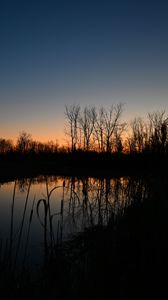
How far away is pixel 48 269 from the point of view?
2.98 meters

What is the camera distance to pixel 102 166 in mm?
29094

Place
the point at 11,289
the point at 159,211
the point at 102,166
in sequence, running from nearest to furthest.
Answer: the point at 11,289 → the point at 159,211 → the point at 102,166

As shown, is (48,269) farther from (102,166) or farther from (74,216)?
(102,166)

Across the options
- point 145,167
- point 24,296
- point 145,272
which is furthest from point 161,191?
point 24,296

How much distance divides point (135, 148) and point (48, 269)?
4.36 m

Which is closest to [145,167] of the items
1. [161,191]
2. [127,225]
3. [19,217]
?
[161,191]

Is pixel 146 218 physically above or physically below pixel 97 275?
above

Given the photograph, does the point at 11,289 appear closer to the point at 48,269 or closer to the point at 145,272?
the point at 48,269

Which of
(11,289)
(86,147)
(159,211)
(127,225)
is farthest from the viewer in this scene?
(86,147)

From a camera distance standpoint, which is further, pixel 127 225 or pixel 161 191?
pixel 161 191

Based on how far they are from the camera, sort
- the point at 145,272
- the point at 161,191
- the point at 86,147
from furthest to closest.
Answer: the point at 86,147, the point at 161,191, the point at 145,272

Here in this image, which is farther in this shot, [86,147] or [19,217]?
[86,147]

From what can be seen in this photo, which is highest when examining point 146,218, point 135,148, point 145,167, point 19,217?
point 135,148

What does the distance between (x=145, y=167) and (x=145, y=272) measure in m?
3.52
